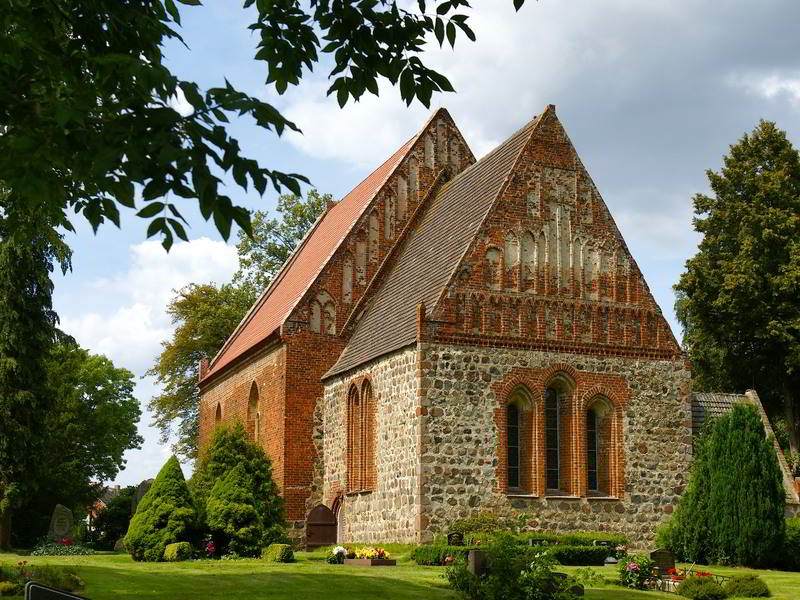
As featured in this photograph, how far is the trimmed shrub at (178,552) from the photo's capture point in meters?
23.1

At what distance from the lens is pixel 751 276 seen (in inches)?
1679

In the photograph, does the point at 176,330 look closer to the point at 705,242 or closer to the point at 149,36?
the point at 705,242

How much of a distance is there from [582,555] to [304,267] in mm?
15940

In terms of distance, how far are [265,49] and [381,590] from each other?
32.1 ft

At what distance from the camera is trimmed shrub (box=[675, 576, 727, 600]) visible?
56.6 ft

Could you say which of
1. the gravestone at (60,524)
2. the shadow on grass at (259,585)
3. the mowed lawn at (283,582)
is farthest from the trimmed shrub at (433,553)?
the gravestone at (60,524)

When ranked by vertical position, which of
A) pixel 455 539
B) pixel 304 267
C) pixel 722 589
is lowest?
pixel 722 589

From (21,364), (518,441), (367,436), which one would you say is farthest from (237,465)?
(21,364)

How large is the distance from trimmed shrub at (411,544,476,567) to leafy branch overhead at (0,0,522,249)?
1267 centimetres

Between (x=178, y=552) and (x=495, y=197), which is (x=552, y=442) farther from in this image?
(x=178, y=552)

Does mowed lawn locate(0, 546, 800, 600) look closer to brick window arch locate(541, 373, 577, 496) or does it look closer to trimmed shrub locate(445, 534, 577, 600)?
trimmed shrub locate(445, 534, 577, 600)

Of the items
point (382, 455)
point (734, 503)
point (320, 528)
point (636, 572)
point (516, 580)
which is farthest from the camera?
point (320, 528)

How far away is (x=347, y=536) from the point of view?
2766 centimetres

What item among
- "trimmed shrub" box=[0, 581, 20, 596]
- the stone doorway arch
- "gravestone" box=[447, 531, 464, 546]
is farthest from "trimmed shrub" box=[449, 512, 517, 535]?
"trimmed shrub" box=[0, 581, 20, 596]
